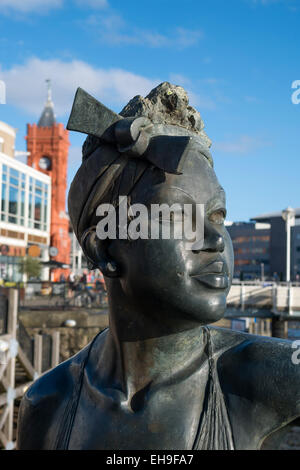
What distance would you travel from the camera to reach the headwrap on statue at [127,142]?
1.70 metres

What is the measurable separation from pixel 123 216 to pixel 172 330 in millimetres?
439

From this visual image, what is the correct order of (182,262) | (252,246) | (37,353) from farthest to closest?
(252,246) < (37,353) < (182,262)

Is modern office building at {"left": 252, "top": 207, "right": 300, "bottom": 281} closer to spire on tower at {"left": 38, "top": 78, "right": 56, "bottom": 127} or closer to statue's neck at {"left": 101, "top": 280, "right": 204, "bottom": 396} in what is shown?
spire on tower at {"left": 38, "top": 78, "right": 56, "bottom": 127}

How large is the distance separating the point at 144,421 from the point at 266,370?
454 mm

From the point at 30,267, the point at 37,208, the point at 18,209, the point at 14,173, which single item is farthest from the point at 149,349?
the point at 37,208

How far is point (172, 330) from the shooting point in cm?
176

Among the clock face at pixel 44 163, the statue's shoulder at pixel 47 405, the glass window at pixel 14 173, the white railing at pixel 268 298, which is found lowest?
the white railing at pixel 268 298

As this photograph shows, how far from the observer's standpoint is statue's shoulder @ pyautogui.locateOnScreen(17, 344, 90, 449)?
1.92m

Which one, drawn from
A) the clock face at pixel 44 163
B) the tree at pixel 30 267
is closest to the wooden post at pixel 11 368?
Result: the tree at pixel 30 267

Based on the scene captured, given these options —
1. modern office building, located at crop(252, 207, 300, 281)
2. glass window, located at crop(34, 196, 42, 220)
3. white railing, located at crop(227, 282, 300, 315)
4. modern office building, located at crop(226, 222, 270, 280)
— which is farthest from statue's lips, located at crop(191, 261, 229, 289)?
modern office building, located at crop(226, 222, 270, 280)

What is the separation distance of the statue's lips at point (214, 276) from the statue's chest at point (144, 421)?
37 cm

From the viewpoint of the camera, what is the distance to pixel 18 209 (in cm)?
3067

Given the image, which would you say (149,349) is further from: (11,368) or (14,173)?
(14,173)

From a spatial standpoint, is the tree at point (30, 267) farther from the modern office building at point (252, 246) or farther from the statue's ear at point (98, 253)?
the modern office building at point (252, 246)
